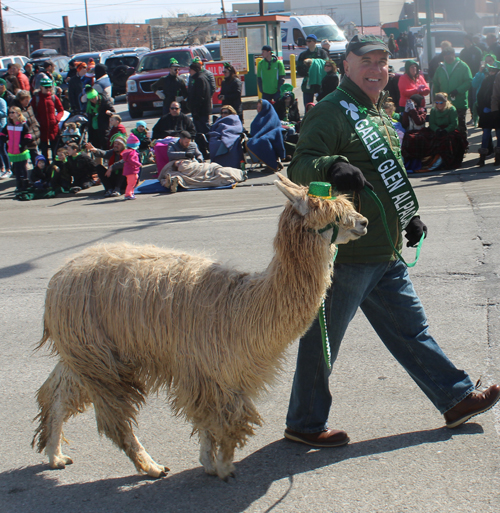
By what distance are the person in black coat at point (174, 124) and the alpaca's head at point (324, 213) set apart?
35.0ft

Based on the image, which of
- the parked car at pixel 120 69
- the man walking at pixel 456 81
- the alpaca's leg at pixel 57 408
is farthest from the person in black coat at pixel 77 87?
the alpaca's leg at pixel 57 408

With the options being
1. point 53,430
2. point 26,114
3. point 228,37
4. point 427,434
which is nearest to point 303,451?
point 427,434

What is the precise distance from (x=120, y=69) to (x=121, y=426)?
26.7 m

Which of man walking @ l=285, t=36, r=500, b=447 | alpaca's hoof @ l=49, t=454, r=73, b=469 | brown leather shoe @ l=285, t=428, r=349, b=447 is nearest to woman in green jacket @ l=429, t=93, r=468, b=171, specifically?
man walking @ l=285, t=36, r=500, b=447

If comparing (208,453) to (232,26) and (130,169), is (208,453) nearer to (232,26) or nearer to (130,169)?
(130,169)

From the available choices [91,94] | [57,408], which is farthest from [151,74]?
[57,408]

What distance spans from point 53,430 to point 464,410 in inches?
86.9

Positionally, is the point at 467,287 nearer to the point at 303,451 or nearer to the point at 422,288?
the point at 422,288

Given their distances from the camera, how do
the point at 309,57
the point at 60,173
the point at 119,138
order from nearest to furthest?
the point at 119,138, the point at 60,173, the point at 309,57

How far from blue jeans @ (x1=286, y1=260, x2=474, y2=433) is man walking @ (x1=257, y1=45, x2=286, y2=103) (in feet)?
43.6

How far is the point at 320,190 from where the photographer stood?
265cm

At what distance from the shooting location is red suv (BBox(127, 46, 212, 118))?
2031 centimetres

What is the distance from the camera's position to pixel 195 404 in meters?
2.93

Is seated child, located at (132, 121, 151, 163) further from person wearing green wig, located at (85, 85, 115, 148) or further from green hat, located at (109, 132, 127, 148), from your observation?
green hat, located at (109, 132, 127, 148)
